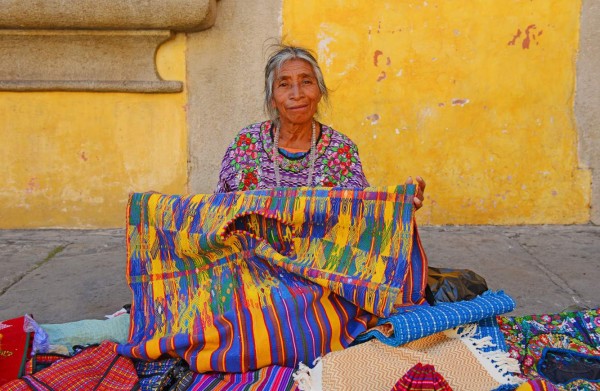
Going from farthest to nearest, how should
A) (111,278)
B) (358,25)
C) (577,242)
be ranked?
(358,25)
(577,242)
(111,278)

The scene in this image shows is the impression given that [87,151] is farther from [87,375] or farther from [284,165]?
[87,375]

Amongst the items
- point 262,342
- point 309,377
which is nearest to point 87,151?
point 262,342

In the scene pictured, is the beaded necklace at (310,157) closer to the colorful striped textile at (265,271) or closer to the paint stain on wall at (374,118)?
the colorful striped textile at (265,271)

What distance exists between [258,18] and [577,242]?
3.04 meters

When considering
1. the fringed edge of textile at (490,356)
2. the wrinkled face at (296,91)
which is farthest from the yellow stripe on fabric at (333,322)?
the wrinkled face at (296,91)

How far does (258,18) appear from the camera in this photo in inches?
189

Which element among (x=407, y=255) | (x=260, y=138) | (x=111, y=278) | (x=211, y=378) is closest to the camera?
(x=211, y=378)

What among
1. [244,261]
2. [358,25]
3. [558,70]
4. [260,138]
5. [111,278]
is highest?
[358,25]

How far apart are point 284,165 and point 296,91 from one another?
0.37 meters

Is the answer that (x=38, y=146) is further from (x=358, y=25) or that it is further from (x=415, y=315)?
(x=415, y=315)

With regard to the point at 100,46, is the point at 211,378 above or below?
below

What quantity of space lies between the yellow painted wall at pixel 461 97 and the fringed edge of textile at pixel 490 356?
2.74 metres

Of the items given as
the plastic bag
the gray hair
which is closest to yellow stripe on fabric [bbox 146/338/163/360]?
the plastic bag

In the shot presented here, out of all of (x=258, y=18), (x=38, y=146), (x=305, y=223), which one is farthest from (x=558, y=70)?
(x=38, y=146)
